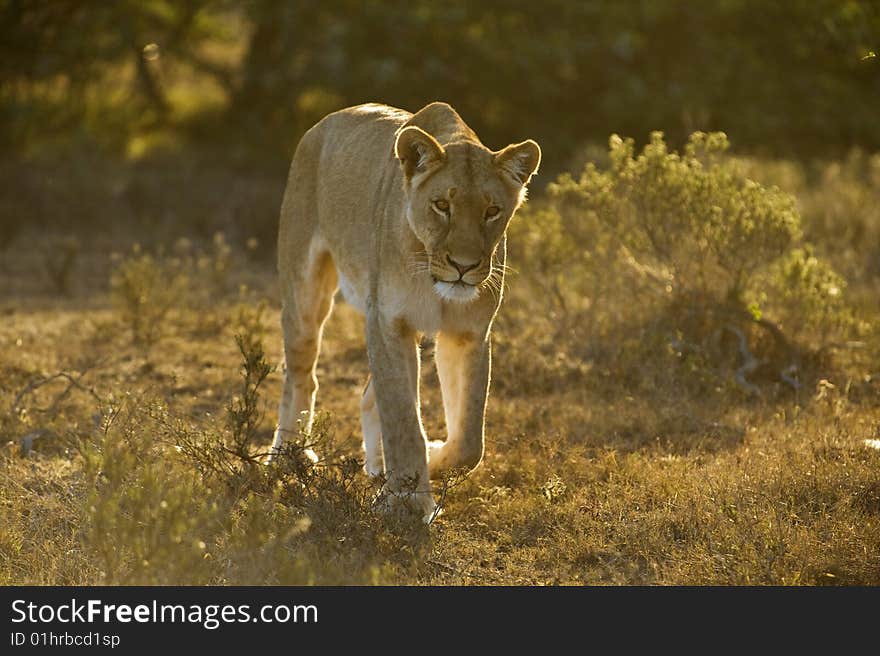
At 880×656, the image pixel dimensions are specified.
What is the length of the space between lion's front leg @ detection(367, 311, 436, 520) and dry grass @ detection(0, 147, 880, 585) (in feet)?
0.55

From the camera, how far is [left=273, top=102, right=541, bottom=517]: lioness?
5.25 meters

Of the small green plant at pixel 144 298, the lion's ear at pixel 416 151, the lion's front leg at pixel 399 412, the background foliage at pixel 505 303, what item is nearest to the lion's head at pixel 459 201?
the lion's ear at pixel 416 151

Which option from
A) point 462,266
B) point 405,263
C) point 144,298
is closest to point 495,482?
point 405,263

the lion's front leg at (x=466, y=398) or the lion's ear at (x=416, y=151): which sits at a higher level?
the lion's ear at (x=416, y=151)

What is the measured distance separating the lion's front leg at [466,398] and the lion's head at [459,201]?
17.1 inches

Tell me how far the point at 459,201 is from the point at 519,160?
401mm

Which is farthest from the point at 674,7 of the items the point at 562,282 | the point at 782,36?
the point at 562,282

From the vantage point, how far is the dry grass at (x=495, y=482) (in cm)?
500

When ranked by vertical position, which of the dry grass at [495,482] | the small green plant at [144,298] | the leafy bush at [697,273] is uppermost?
the small green plant at [144,298]

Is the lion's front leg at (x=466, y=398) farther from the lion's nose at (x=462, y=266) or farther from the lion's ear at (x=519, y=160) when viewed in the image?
the lion's ear at (x=519, y=160)

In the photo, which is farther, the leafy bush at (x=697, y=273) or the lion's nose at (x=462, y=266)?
the leafy bush at (x=697, y=273)

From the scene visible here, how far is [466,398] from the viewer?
Answer: 18.8 ft

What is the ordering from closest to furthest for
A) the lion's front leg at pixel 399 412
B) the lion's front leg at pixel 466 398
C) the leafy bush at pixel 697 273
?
the lion's front leg at pixel 399 412
the lion's front leg at pixel 466 398
the leafy bush at pixel 697 273
